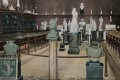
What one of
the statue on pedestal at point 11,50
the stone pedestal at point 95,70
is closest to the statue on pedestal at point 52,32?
the statue on pedestal at point 11,50

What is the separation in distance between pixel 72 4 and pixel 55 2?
71.2 inches

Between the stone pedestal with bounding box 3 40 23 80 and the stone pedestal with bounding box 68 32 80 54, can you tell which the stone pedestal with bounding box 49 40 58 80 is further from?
the stone pedestal with bounding box 68 32 80 54

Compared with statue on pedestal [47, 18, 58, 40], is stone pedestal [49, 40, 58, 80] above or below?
below

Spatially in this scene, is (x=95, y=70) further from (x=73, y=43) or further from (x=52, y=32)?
(x=73, y=43)

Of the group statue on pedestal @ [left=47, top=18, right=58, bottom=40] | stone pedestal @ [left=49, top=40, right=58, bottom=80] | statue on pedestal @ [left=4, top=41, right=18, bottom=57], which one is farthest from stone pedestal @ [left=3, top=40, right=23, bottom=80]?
statue on pedestal @ [left=47, top=18, right=58, bottom=40]

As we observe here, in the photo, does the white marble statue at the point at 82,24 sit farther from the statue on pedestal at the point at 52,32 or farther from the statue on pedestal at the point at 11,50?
the statue on pedestal at the point at 11,50

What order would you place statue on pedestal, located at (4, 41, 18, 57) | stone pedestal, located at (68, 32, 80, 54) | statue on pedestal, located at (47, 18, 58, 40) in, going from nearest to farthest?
statue on pedestal, located at (4, 41, 18, 57)
statue on pedestal, located at (47, 18, 58, 40)
stone pedestal, located at (68, 32, 80, 54)

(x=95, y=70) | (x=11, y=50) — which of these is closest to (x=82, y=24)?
(x=95, y=70)

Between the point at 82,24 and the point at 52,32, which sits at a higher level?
the point at 82,24

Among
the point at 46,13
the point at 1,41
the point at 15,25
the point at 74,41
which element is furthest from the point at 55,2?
the point at 1,41

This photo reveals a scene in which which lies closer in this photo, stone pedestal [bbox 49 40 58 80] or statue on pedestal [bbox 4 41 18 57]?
statue on pedestal [bbox 4 41 18 57]

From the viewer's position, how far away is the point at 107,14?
25.2 meters

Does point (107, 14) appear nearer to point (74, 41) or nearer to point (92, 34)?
point (92, 34)

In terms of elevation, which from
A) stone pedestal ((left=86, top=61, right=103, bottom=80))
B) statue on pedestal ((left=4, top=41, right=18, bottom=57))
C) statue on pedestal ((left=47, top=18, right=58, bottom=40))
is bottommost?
stone pedestal ((left=86, top=61, right=103, bottom=80))
